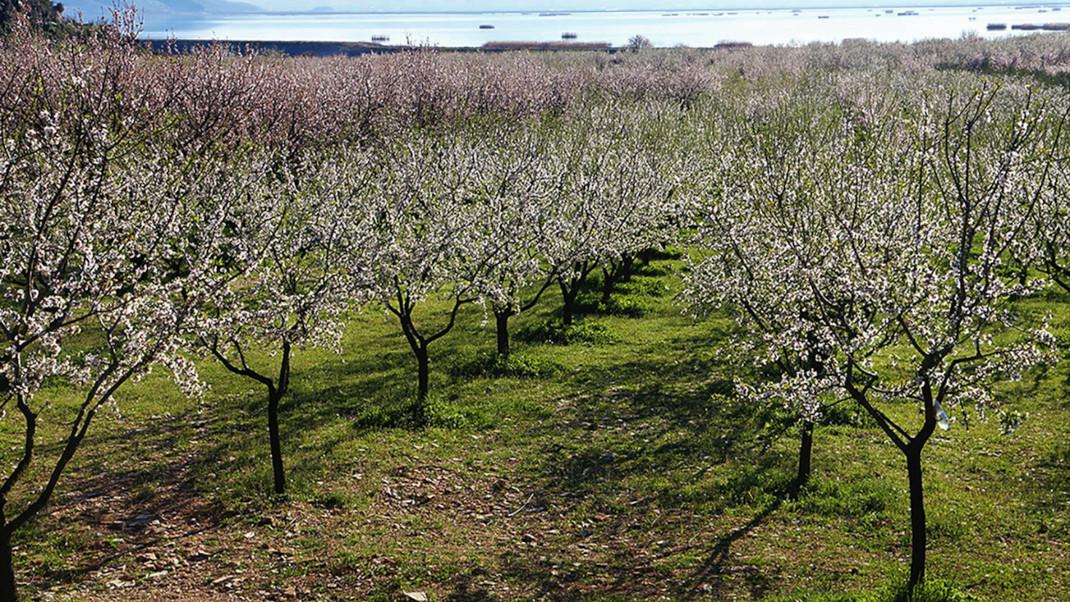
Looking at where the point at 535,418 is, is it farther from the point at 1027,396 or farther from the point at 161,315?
the point at 1027,396

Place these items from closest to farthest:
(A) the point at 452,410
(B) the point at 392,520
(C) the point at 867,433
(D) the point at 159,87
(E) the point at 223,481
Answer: (B) the point at 392,520
(E) the point at 223,481
(C) the point at 867,433
(A) the point at 452,410
(D) the point at 159,87

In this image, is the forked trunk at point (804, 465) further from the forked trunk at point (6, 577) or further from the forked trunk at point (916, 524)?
the forked trunk at point (6, 577)

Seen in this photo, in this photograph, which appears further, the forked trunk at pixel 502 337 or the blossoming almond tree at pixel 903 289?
the forked trunk at pixel 502 337

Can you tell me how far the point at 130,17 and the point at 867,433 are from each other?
22.0 metres

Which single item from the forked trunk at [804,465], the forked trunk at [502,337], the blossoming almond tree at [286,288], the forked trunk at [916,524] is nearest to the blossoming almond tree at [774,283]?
the forked trunk at [804,465]

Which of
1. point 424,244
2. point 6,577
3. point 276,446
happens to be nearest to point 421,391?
point 424,244

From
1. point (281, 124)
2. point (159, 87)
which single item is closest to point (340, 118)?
point (281, 124)

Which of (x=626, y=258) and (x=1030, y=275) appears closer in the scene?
(x=626, y=258)

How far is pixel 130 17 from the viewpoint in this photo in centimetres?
2367

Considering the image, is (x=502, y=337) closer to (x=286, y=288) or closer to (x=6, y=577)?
(x=286, y=288)

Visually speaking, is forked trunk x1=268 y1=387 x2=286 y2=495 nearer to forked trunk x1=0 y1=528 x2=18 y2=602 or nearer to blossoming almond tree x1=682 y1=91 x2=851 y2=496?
forked trunk x1=0 y1=528 x2=18 y2=602

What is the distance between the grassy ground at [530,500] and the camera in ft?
36.8

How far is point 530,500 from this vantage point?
14.1m

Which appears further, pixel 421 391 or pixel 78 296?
pixel 421 391
